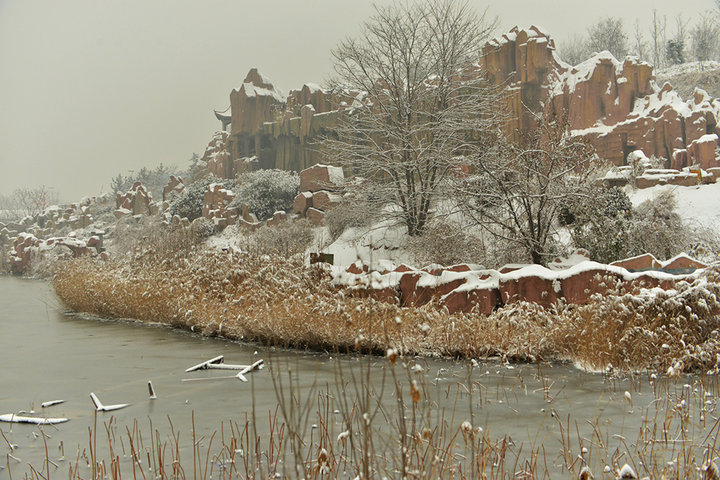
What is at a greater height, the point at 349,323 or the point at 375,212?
the point at 375,212

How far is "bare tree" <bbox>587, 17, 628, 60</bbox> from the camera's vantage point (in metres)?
46.4

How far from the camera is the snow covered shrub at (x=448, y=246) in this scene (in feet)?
46.1

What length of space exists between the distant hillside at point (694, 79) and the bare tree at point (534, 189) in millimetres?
29953

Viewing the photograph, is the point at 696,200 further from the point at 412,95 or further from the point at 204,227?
the point at 204,227

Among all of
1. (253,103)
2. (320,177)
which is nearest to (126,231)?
(253,103)

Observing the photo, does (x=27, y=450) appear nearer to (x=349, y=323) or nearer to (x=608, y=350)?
(x=349, y=323)

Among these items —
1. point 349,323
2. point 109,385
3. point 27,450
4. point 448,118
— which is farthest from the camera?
point 448,118

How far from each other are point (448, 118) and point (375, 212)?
3472 mm

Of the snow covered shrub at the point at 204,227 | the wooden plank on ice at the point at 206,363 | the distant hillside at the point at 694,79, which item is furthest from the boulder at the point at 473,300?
the distant hillside at the point at 694,79

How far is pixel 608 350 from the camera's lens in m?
7.34

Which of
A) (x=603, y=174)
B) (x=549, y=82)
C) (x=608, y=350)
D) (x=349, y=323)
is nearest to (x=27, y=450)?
(x=349, y=323)

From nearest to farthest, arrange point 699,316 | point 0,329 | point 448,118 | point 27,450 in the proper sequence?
point 27,450
point 699,316
point 0,329
point 448,118

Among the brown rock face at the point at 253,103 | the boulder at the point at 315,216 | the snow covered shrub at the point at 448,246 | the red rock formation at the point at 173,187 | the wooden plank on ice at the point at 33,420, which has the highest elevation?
the brown rock face at the point at 253,103

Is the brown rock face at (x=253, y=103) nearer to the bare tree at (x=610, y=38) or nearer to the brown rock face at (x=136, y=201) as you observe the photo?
the brown rock face at (x=136, y=201)
